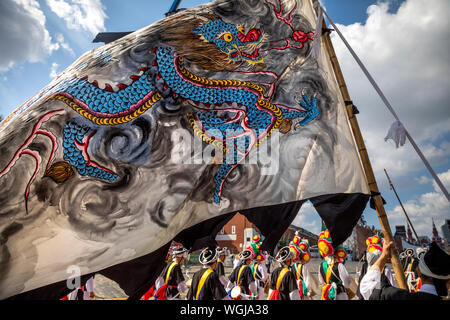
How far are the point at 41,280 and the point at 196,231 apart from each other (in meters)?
1.72

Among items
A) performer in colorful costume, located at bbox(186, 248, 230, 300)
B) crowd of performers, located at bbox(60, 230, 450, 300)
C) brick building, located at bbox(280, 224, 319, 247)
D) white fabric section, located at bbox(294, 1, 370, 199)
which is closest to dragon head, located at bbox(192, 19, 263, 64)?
white fabric section, located at bbox(294, 1, 370, 199)

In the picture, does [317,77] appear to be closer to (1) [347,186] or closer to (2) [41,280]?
(1) [347,186]

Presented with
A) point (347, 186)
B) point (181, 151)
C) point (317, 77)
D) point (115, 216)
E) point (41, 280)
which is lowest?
point (41, 280)

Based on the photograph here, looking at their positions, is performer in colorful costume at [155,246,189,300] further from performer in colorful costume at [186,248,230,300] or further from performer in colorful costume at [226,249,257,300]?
performer in colorful costume at [186,248,230,300]

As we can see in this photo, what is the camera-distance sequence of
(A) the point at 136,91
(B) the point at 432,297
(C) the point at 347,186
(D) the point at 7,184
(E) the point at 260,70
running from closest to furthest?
(B) the point at 432,297
(D) the point at 7,184
(A) the point at 136,91
(C) the point at 347,186
(E) the point at 260,70

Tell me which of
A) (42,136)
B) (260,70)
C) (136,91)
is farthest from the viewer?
(260,70)

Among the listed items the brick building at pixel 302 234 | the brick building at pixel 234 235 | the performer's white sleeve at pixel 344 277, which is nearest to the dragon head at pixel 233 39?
the performer's white sleeve at pixel 344 277

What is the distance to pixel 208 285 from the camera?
507 cm

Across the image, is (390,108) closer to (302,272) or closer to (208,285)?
(208,285)

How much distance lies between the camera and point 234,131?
3.72 m

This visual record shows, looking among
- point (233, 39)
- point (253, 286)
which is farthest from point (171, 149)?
point (253, 286)
